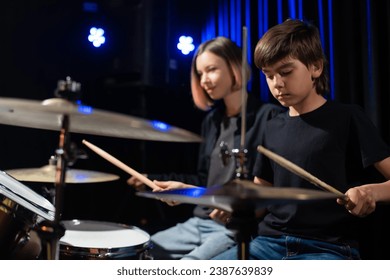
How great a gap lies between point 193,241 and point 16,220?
619mm

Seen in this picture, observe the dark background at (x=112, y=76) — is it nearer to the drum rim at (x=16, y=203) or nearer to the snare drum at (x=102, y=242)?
the snare drum at (x=102, y=242)

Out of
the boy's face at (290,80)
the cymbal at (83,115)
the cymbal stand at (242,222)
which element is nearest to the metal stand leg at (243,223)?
the cymbal stand at (242,222)

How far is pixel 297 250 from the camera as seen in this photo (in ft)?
3.31

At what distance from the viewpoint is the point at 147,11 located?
5.84 ft

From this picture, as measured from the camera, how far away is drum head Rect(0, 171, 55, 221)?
95 centimetres

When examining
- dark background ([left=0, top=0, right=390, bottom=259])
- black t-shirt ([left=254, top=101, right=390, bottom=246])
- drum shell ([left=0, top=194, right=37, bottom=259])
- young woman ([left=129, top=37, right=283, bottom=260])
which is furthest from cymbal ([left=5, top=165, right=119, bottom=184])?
black t-shirt ([left=254, top=101, right=390, bottom=246])

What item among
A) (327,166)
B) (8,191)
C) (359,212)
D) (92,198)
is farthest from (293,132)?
(92,198)

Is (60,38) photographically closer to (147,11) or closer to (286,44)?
(147,11)

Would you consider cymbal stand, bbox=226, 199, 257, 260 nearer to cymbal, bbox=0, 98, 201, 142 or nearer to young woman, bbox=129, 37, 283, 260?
cymbal, bbox=0, 98, 201, 142

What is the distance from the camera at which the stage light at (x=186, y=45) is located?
1629 millimetres

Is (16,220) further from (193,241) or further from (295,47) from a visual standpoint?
(295,47)

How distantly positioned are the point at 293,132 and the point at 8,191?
0.69 metres

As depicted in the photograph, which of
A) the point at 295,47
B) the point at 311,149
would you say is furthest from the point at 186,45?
the point at 311,149

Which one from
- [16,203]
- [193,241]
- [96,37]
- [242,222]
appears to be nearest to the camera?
[242,222]
